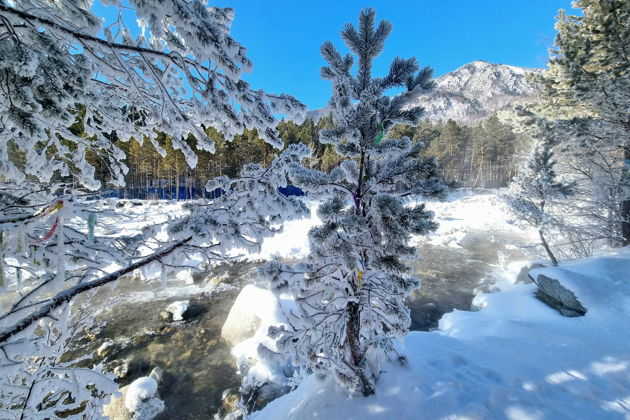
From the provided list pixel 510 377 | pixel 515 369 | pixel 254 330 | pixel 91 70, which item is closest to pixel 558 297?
pixel 515 369

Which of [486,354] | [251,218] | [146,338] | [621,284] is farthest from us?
[146,338]

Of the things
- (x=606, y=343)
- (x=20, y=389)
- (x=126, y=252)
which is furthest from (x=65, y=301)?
(x=606, y=343)

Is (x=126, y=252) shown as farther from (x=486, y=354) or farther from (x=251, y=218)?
(x=486, y=354)

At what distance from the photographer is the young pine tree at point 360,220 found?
2.76 meters

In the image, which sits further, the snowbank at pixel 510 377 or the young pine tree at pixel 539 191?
the young pine tree at pixel 539 191

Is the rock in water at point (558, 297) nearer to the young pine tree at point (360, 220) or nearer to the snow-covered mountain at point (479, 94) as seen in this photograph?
the young pine tree at point (360, 220)

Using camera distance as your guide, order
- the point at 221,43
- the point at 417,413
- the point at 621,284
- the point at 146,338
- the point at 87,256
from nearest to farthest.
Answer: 1. the point at 221,43
2. the point at 87,256
3. the point at 417,413
4. the point at 621,284
5. the point at 146,338

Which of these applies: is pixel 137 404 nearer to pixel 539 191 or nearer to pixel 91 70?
pixel 91 70

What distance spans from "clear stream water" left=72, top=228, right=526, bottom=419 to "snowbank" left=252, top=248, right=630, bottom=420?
350cm

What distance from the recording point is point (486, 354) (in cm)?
484

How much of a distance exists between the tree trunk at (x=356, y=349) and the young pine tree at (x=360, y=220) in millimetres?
14

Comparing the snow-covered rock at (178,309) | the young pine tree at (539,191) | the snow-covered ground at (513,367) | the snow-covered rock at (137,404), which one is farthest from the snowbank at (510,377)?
the snow-covered rock at (178,309)

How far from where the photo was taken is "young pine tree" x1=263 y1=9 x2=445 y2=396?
2756mm

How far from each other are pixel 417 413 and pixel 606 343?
17.1 feet
